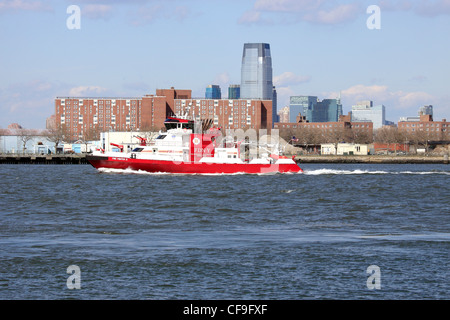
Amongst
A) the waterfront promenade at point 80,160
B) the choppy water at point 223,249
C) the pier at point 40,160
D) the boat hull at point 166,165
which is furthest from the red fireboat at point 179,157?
the waterfront promenade at point 80,160

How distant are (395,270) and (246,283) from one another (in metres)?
4.17

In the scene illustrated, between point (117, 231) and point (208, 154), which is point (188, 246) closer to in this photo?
point (117, 231)

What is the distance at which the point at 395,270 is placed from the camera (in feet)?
55.5

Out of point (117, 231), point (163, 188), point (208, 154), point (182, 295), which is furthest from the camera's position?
point (208, 154)

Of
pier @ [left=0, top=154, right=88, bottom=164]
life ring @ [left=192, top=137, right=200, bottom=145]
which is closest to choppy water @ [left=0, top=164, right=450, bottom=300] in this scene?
life ring @ [left=192, top=137, right=200, bottom=145]

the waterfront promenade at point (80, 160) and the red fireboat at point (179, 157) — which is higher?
the red fireboat at point (179, 157)

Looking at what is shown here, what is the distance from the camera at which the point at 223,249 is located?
65.4 ft

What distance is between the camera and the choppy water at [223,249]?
49.6 feet

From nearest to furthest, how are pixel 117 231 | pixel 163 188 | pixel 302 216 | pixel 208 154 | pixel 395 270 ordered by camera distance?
pixel 395 270 → pixel 117 231 → pixel 302 216 → pixel 163 188 → pixel 208 154

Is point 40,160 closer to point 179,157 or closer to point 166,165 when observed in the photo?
point 179,157

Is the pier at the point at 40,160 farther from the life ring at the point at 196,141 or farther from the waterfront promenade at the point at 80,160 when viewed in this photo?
the life ring at the point at 196,141

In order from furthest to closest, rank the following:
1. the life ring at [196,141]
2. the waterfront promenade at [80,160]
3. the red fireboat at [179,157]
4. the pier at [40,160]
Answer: the waterfront promenade at [80,160]
the pier at [40,160]
the life ring at [196,141]
the red fireboat at [179,157]
